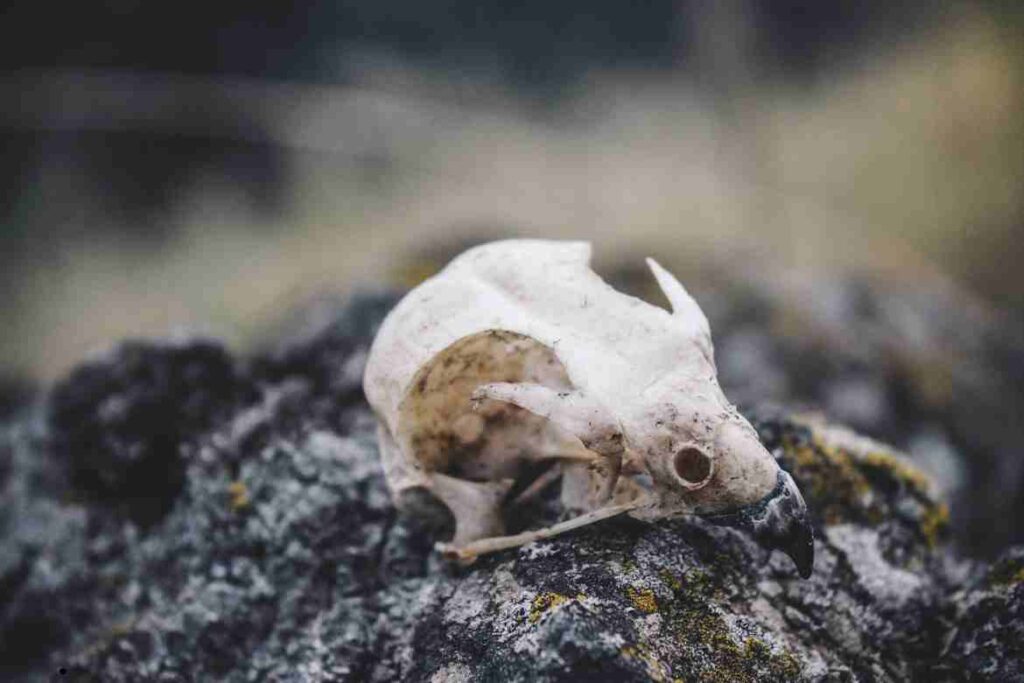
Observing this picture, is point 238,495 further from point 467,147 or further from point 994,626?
point 467,147

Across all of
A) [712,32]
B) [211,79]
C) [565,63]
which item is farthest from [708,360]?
[712,32]

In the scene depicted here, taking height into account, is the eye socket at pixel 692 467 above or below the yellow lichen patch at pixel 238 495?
above

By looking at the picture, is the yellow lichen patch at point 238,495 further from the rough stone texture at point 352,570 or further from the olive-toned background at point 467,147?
the olive-toned background at point 467,147

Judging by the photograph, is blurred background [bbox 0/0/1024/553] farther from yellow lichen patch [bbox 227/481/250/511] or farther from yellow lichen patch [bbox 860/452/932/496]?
yellow lichen patch [bbox 860/452/932/496]

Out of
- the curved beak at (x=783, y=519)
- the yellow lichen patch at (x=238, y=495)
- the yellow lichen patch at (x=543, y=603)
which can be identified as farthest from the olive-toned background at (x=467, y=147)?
the curved beak at (x=783, y=519)

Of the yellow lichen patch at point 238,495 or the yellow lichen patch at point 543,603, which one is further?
the yellow lichen patch at point 238,495

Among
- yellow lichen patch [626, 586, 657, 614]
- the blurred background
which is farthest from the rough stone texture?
the blurred background
